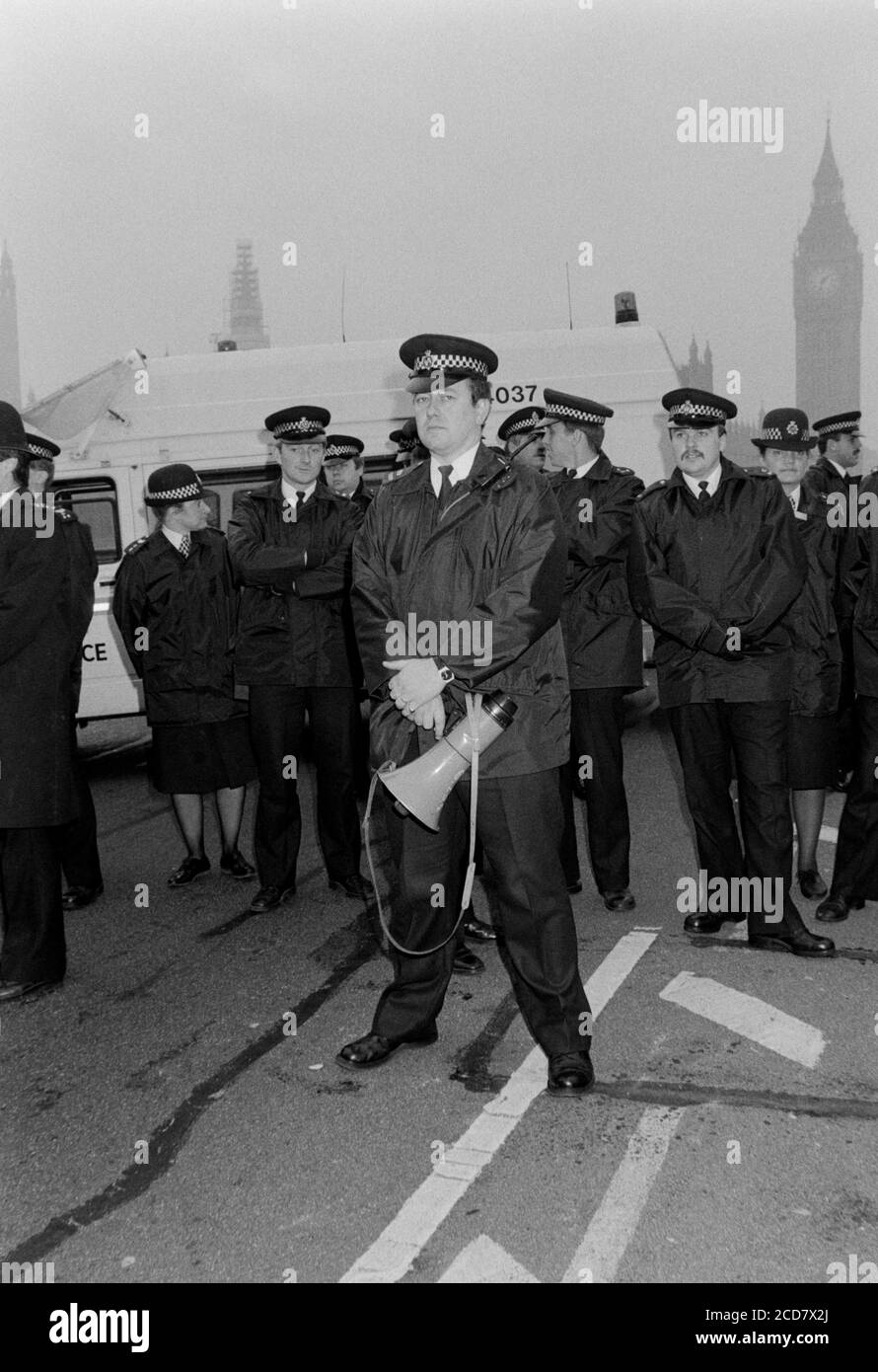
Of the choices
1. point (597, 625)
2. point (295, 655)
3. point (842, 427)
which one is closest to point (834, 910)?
point (597, 625)

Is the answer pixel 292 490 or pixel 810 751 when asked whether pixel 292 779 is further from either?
pixel 810 751

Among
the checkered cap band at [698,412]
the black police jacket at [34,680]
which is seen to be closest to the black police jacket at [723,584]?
the checkered cap band at [698,412]

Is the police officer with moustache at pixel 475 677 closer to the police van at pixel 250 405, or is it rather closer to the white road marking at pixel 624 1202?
the white road marking at pixel 624 1202

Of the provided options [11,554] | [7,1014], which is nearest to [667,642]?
[11,554]

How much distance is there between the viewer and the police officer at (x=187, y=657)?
6516mm

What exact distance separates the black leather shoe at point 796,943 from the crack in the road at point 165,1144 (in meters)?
1.63

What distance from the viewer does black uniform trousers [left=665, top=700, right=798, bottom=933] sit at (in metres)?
5.07

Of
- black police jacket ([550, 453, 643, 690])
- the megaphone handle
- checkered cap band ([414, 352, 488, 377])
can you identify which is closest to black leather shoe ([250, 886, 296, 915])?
black police jacket ([550, 453, 643, 690])

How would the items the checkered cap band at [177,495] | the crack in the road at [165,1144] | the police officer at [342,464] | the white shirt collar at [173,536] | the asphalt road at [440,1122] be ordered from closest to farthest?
the asphalt road at [440,1122], the crack in the road at [165,1144], the checkered cap band at [177,495], the white shirt collar at [173,536], the police officer at [342,464]

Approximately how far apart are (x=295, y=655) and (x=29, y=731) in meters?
1.43

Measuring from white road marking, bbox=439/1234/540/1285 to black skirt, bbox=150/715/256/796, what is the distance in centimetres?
385

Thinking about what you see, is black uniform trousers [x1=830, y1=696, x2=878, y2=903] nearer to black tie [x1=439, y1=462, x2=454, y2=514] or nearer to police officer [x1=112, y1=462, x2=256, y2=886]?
black tie [x1=439, y1=462, x2=454, y2=514]
